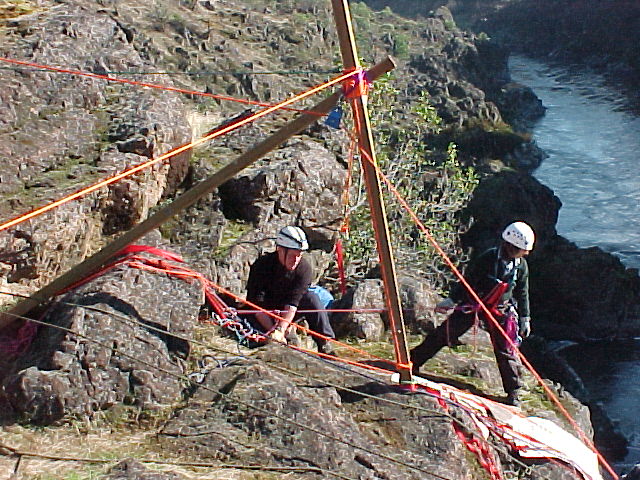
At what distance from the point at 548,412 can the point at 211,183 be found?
4.02m

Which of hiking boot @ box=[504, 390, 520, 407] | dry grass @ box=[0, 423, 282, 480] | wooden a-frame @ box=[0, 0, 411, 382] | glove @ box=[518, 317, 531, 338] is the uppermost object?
wooden a-frame @ box=[0, 0, 411, 382]

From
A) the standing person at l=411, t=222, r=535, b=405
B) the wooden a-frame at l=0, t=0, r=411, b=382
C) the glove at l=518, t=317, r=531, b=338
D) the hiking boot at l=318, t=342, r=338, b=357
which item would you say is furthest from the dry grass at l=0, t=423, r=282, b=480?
the glove at l=518, t=317, r=531, b=338

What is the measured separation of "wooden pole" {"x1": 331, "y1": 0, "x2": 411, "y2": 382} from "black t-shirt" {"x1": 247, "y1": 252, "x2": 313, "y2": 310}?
112cm

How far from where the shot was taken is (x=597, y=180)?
96.4 feet

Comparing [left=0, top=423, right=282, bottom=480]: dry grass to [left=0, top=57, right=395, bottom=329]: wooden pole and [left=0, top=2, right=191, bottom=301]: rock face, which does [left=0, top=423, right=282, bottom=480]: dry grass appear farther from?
[left=0, top=2, right=191, bottom=301]: rock face

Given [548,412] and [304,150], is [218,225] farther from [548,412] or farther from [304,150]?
[548,412]

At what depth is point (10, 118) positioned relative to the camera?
814 cm

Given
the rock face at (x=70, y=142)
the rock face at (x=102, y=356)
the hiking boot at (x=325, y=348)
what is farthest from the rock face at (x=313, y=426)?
the rock face at (x=70, y=142)

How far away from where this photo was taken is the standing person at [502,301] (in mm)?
7391

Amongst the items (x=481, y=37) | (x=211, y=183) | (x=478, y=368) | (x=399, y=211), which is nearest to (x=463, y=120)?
(x=399, y=211)

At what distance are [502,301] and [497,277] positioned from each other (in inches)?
8.7

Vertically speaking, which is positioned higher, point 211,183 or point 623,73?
point 211,183

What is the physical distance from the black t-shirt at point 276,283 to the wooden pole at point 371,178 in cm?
112

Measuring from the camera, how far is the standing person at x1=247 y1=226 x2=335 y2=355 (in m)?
7.05
